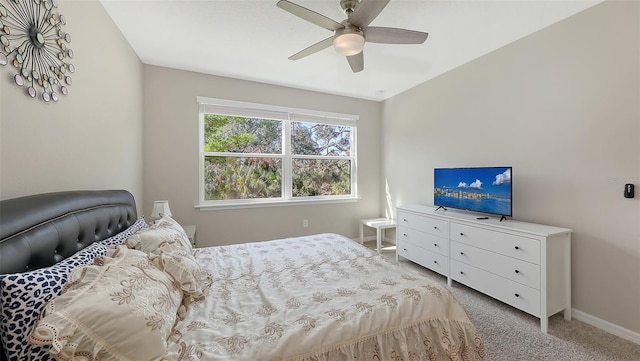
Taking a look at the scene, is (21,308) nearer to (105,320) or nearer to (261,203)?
(105,320)

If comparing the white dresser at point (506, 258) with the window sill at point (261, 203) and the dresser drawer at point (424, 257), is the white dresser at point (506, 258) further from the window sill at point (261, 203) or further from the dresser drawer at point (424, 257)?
the window sill at point (261, 203)

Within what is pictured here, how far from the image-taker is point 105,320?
2.77 feet

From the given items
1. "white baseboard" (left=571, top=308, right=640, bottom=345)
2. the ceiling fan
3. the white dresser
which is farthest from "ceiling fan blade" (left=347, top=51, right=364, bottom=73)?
"white baseboard" (left=571, top=308, right=640, bottom=345)

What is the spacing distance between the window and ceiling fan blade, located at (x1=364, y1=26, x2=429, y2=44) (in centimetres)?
218

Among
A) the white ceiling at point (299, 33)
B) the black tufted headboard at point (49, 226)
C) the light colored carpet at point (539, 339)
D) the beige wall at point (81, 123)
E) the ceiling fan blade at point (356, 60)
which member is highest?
the white ceiling at point (299, 33)

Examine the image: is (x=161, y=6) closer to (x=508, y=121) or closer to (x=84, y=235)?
(x=84, y=235)

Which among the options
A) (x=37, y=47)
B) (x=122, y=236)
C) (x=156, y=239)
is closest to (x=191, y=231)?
(x=122, y=236)

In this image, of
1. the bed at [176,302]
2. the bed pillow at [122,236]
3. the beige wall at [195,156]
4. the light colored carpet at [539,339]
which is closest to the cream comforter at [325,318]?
the bed at [176,302]

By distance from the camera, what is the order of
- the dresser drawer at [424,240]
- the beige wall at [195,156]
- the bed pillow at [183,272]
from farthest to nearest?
the beige wall at [195,156] → the dresser drawer at [424,240] → the bed pillow at [183,272]

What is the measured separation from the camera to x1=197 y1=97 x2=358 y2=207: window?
3598 mm

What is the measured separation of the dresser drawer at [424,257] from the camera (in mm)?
2898

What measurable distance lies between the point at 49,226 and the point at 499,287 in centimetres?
318

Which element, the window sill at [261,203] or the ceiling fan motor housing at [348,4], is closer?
the ceiling fan motor housing at [348,4]

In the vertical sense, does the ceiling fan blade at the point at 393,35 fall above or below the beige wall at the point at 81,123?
above
